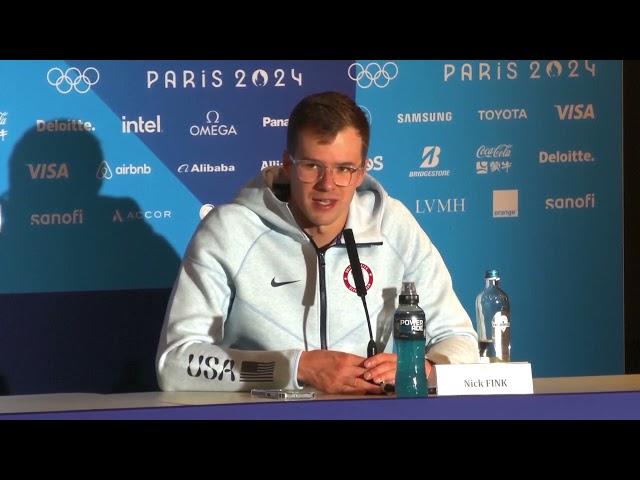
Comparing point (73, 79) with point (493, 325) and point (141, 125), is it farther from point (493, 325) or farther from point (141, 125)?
point (493, 325)

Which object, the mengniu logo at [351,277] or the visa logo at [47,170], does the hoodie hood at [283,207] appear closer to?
the mengniu logo at [351,277]

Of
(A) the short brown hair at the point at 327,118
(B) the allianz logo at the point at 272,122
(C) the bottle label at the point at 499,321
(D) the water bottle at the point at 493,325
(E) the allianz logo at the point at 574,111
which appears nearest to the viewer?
(A) the short brown hair at the point at 327,118

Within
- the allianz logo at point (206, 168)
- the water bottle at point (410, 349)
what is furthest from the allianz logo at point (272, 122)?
the water bottle at point (410, 349)

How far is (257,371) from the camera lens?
2.83 meters

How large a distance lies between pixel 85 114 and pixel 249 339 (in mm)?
1724

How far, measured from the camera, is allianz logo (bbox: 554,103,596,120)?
4.74 m

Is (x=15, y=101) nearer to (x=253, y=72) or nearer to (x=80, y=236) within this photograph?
(x=80, y=236)

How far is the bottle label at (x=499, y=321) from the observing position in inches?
141

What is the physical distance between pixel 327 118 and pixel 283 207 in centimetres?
31

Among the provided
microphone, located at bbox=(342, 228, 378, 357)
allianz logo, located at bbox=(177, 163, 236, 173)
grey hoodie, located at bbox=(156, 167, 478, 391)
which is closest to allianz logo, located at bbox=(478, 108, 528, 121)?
allianz logo, located at bbox=(177, 163, 236, 173)

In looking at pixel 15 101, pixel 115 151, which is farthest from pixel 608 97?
pixel 15 101

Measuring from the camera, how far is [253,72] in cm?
463

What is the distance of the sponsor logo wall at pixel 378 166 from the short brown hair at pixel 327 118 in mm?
1572

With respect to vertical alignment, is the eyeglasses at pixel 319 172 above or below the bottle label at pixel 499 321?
above
